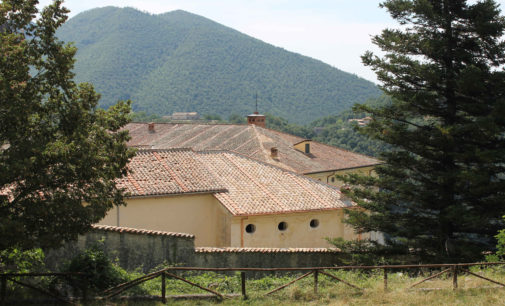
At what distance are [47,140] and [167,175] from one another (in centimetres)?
1202

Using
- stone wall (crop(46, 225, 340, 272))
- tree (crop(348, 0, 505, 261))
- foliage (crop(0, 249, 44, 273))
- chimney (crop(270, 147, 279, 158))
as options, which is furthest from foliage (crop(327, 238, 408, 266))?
chimney (crop(270, 147, 279, 158))

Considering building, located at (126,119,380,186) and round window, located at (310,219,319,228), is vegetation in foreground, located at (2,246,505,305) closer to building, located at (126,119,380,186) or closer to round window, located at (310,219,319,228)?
round window, located at (310,219,319,228)

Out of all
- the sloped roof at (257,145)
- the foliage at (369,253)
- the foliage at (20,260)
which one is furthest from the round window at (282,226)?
the sloped roof at (257,145)

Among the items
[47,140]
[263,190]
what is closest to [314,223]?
[263,190]

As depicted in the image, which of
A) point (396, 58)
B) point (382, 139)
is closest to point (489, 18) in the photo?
point (396, 58)

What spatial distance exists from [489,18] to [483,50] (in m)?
1.14

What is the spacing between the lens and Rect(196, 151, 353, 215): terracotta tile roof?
22.1m

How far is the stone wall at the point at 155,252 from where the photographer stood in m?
14.4

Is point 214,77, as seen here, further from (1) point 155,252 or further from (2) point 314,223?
(1) point 155,252

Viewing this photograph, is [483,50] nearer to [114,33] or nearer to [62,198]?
[62,198]

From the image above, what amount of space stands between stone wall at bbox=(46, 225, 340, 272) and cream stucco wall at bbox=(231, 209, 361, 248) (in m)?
4.35

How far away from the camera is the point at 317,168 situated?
→ 133 feet

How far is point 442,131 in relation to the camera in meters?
19.1

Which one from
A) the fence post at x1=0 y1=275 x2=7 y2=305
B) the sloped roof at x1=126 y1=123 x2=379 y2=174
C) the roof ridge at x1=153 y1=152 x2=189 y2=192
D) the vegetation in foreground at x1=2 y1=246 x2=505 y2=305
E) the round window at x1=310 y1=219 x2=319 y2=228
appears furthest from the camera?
the sloped roof at x1=126 y1=123 x2=379 y2=174
